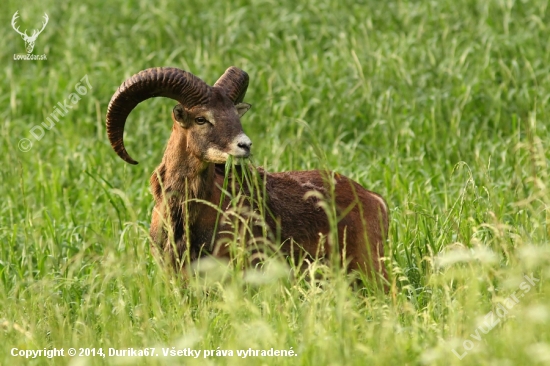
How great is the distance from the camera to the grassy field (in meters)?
5.06

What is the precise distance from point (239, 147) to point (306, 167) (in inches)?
107

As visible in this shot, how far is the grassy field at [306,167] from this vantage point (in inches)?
199

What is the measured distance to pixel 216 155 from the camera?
6.73 metres

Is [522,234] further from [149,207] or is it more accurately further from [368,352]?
[149,207]

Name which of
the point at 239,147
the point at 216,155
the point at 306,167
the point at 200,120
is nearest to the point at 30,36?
the point at 306,167

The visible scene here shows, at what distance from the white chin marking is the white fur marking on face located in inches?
2.1

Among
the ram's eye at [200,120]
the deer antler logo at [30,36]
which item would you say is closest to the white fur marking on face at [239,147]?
the ram's eye at [200,120]

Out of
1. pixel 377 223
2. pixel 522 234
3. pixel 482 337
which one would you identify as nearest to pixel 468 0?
pixel 377 223

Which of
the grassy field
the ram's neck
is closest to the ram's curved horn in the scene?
the ram's neck

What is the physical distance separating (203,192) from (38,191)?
3.16 meters

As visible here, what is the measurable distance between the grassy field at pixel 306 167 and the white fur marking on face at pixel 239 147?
43cm

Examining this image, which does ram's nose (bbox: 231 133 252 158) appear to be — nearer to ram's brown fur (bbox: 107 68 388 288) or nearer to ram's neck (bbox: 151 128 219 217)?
ram's brown fur (bbox: 107 68 388 288)

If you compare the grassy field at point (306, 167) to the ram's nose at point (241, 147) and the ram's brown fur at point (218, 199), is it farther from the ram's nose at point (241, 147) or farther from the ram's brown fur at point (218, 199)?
the ram's nose at point (241, 147)

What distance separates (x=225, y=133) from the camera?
22.1 ft
